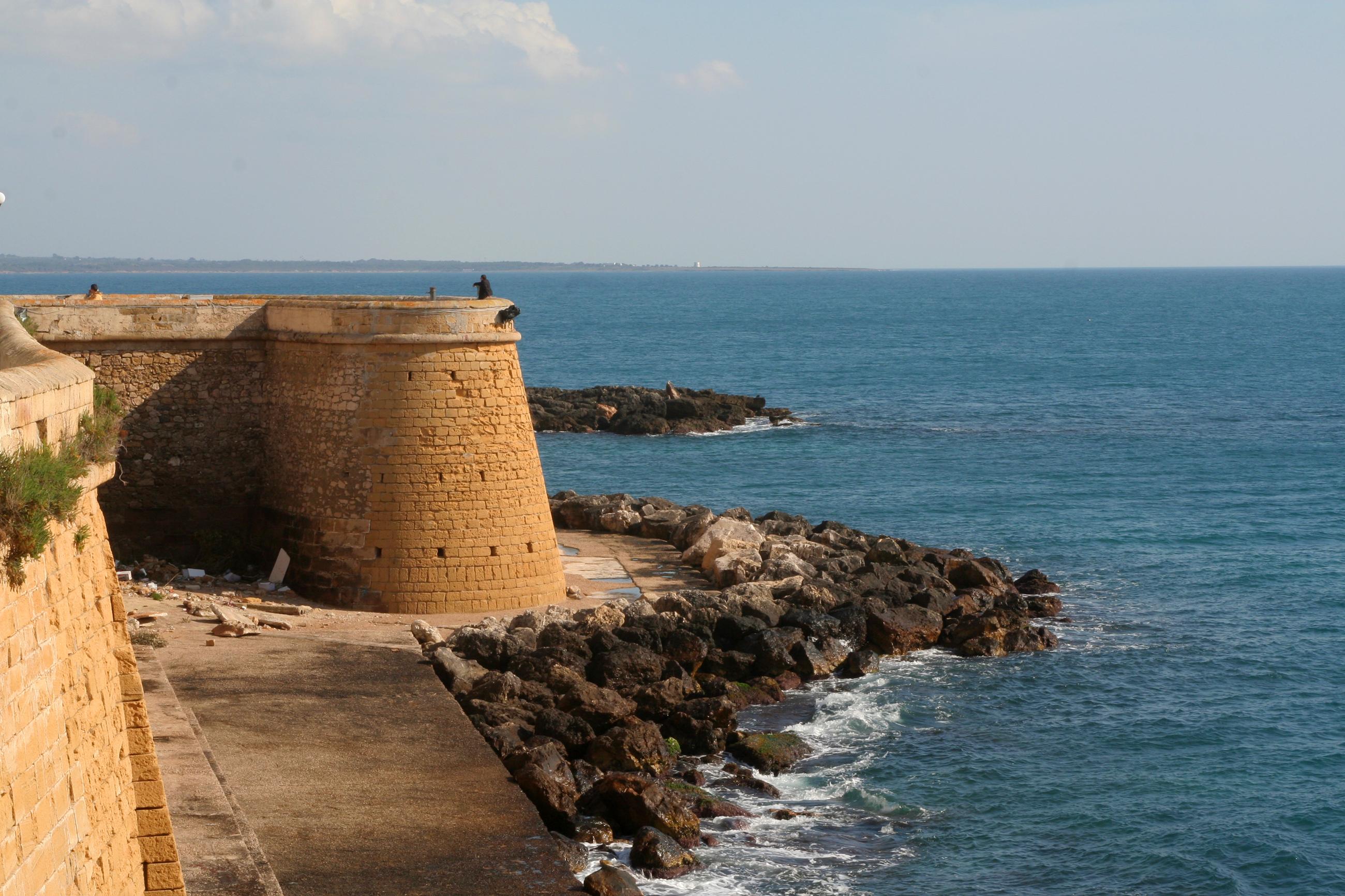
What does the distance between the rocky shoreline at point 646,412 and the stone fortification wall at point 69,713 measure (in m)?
40.0

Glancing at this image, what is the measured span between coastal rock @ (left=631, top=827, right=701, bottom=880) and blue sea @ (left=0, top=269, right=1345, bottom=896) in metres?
0.22

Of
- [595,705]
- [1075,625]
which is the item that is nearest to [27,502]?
[595,705]

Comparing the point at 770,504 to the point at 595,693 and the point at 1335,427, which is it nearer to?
the point at 595,693

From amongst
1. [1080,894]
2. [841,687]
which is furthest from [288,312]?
[1080,894]

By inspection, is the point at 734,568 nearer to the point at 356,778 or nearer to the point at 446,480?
the point at 446,480

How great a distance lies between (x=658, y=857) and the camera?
13383mm

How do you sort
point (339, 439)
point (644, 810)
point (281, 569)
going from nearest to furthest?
point (644, 810) < point (339, 439) < point (281, 569)

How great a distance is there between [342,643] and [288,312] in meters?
5.30

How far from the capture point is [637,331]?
111625mm

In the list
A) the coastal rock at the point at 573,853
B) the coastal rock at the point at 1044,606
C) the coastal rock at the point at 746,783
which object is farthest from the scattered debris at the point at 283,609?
the coastal rock at the point at 1044,606

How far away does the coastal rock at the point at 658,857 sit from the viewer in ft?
43.9

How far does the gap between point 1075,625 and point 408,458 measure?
11.8m

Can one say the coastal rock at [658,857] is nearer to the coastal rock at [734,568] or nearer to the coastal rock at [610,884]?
the coastal rock at [610,884]

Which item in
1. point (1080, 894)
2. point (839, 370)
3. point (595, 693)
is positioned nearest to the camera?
point (1080, 894)
